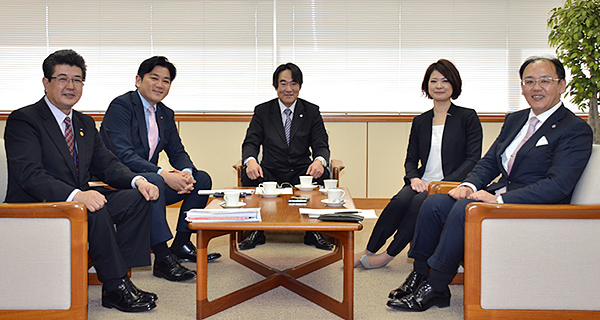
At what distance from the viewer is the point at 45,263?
2080mm

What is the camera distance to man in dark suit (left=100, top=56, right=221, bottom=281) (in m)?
3.06

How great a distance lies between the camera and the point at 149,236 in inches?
105

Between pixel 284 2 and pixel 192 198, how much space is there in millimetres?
2849

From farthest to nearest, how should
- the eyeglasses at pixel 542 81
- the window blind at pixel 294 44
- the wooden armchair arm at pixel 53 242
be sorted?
the window blind at pixel 294 44 < the eyeglasses at pixel 542 81 < the wooden armchair arm at pixel 53 242

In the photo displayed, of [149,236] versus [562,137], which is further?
[149,236]

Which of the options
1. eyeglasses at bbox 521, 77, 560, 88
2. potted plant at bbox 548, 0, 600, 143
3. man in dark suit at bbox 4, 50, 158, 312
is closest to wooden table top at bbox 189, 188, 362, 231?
man in dark suit at bbox 4, 50, 158, 312

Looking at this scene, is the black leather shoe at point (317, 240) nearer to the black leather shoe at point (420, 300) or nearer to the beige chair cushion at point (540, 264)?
the black leather shoe at point (420, 300)

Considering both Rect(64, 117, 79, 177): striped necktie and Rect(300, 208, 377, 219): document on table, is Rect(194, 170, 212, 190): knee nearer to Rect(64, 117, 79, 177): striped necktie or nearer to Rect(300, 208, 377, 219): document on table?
Rect(64, 117, 79, 177): striped necktie

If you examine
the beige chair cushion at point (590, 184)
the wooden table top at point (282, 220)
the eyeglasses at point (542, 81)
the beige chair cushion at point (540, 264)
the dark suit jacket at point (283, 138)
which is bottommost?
the beige chair cushion at point (540, 264)

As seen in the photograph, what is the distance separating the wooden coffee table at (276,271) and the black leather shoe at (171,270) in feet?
1.42

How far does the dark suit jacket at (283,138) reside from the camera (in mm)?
4004

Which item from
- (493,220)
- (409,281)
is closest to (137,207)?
(409,281)

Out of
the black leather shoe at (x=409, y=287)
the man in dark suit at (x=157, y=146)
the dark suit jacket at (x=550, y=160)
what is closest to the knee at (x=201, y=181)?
the man in dark suit at (x=157, y=146)

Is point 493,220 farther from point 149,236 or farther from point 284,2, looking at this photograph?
point 284,2
